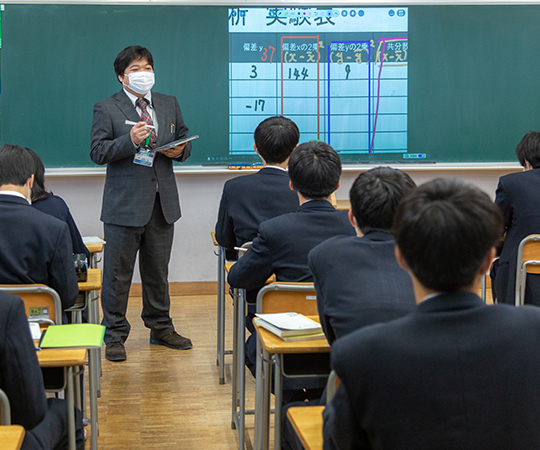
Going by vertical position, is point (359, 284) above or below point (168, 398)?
above

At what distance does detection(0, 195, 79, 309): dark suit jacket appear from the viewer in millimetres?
2318

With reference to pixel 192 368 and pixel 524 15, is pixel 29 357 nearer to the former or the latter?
pixel 192 368

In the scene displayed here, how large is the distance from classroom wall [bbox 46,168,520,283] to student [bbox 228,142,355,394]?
273cm

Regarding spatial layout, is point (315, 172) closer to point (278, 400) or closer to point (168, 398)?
point (278, 400)

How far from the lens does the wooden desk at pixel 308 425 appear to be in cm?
133

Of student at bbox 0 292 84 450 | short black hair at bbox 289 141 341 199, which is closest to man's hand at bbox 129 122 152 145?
short black hair at bbox 289 141 341 199

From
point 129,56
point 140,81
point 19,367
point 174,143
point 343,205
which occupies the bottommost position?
point 19,367

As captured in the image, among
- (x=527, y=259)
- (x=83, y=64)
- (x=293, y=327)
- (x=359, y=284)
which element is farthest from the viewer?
(x=83, y=64)

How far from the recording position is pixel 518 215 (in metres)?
3.28

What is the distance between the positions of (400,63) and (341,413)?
437 centimetres

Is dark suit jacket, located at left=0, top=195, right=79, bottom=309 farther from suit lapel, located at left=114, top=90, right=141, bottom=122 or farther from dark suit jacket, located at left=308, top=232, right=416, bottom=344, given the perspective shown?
suit lapel, located at left=114, top=90, right=141, bottom=122

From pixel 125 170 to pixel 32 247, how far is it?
1.44m

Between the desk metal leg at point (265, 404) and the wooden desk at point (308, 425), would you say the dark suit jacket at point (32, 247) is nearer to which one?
the desk metal leg at point (265, 404)

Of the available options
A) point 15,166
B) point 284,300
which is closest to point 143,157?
point 15,166
